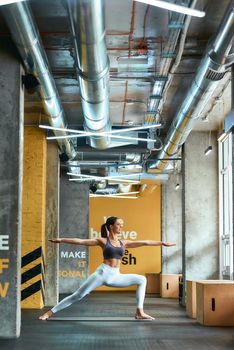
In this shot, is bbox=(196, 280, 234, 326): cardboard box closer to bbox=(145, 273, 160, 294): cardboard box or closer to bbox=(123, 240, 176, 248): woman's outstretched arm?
bbox=(123, 240, 176, 248): woman's outstretched arm

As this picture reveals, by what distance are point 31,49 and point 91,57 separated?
2.40 ft

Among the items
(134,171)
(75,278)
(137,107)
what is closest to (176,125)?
(137,107)

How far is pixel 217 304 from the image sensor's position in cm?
1048

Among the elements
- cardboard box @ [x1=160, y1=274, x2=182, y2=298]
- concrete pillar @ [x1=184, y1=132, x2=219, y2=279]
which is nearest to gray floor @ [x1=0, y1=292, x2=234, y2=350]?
concrete pillar @ [x1=184, y1=132, x2=219, y2=279]

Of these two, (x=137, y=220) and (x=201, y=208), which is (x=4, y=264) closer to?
(x=201, y=208)

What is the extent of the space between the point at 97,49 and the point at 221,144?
8.74m

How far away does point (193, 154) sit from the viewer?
618 inches

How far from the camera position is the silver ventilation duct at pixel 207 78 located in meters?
7.38

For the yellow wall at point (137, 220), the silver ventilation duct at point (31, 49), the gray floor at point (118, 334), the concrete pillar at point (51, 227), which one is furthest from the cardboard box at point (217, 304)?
the yellow wall at point (137, 220)

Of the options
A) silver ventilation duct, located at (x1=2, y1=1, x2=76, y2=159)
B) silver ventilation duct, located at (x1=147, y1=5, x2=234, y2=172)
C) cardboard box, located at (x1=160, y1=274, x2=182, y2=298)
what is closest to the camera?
silver ventilation duct, located at (x1=2, y1=1, x2=76, y2=159)

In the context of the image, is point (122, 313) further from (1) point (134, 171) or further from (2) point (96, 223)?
(2) point (96, 223)

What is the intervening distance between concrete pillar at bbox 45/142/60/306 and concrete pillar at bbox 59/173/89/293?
18.7 feet

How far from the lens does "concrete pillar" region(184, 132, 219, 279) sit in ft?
50.2

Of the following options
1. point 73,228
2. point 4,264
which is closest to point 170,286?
point 73,228
